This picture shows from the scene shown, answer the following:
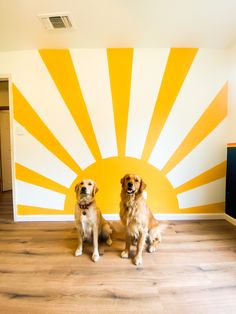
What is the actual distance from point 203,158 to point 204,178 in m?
0.29

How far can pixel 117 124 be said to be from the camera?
2.54m

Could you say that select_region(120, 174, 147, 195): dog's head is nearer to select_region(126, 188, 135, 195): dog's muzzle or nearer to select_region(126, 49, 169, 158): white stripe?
select_region(126, 188, 135, 195): dog's muzzle

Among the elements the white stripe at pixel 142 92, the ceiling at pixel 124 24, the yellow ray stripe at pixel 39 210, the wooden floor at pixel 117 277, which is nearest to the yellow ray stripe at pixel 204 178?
the wooden floor at pixel 117 277

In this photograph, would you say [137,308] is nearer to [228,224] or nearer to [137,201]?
[137,201]

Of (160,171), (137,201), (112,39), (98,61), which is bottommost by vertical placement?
(137,201)

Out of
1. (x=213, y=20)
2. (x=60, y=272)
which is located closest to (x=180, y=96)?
(x=213, y=20)

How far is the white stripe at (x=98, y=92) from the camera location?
8.13 feet

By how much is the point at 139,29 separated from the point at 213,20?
2.60 feet

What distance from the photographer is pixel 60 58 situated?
248 centimetres

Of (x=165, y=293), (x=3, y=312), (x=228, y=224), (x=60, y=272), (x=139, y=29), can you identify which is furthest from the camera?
(x=228, y=224)

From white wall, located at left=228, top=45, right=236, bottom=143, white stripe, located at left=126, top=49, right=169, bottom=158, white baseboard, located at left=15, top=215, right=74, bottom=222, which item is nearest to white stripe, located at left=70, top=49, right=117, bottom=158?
white stripe, located at left=126, top=49, right=169, bottom=158

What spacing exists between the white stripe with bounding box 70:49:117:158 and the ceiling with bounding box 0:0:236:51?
13 centimetres

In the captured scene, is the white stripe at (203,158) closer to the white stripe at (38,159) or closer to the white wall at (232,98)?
the white wall at (232,98)

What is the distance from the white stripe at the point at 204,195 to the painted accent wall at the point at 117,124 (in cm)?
1
